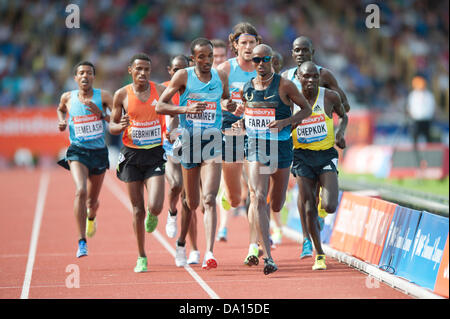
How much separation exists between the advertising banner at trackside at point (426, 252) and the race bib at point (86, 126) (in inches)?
161

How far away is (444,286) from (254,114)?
2.63 m

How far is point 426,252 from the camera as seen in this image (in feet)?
24.4

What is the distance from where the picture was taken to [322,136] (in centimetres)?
882

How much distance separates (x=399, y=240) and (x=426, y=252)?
786mm

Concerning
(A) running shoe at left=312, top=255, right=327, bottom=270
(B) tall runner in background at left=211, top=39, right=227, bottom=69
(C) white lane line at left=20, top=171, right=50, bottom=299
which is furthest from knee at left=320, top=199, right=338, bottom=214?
(C) white lane line at left=20, top=171, right=50, bottom=299

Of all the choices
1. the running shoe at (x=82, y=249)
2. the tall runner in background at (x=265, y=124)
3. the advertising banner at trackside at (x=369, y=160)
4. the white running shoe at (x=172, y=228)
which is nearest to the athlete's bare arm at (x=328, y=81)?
the tall runner in background at (x=265, y=124)

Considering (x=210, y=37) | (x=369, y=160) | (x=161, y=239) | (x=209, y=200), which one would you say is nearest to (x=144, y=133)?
(x=209, y=200)

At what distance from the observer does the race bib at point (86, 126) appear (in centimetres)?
989

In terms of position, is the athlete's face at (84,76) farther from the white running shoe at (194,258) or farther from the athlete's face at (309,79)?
the athlete's face at (309,79)

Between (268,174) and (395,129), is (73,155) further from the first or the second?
(395,129)

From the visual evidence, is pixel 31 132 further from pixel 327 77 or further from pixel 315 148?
pixel 315 148

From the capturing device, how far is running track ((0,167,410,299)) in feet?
24.7

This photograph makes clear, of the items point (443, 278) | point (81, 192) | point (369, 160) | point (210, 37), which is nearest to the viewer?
point (443, 278)
